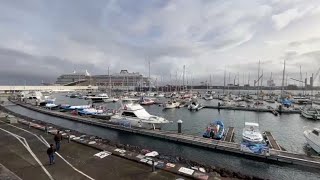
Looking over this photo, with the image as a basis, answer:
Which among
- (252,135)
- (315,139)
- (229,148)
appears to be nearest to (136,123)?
(229,148)

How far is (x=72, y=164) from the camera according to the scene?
1429 centimetres

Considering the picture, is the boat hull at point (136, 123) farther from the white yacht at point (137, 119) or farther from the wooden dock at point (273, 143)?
the wooden dock at point (273, 143)

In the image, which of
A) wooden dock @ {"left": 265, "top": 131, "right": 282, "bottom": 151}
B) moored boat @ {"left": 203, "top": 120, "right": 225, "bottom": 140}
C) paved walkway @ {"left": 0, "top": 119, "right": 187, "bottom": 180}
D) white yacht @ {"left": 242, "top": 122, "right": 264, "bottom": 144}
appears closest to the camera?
paved walkway @ {"left": 0, "top": 119, "right": 187, "bottom": 180}

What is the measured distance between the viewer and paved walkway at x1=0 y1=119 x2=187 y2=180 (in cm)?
1245

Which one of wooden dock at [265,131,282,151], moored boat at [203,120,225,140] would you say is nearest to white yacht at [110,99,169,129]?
moored boat at [203,120,225,140]

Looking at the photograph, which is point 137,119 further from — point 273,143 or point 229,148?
point 273,143

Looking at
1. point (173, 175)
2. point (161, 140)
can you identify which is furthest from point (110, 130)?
point (173, 175)

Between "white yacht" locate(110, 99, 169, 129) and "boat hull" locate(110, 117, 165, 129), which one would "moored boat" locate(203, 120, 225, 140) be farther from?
"boat hull" locate(110, 117, 165, 129)

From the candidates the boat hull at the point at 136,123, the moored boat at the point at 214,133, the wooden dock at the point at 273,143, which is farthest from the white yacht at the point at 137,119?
the wooden dock at the point at 273,143

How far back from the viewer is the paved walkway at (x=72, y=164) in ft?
40.9

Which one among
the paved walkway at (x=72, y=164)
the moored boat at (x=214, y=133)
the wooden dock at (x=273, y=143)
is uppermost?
the paved walkway at (x=72, y=164)

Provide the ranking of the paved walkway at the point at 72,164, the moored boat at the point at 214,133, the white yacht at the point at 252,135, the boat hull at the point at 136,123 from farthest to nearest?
the boat hull at the point at 136,123, the moored boat at the point at 214,133, the white yacht at the point at 252,135, the paved walkway at the point at 72,164

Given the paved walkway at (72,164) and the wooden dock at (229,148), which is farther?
the wooden dock at (229,148)

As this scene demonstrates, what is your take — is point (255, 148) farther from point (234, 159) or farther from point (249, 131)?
point (249, 131)
